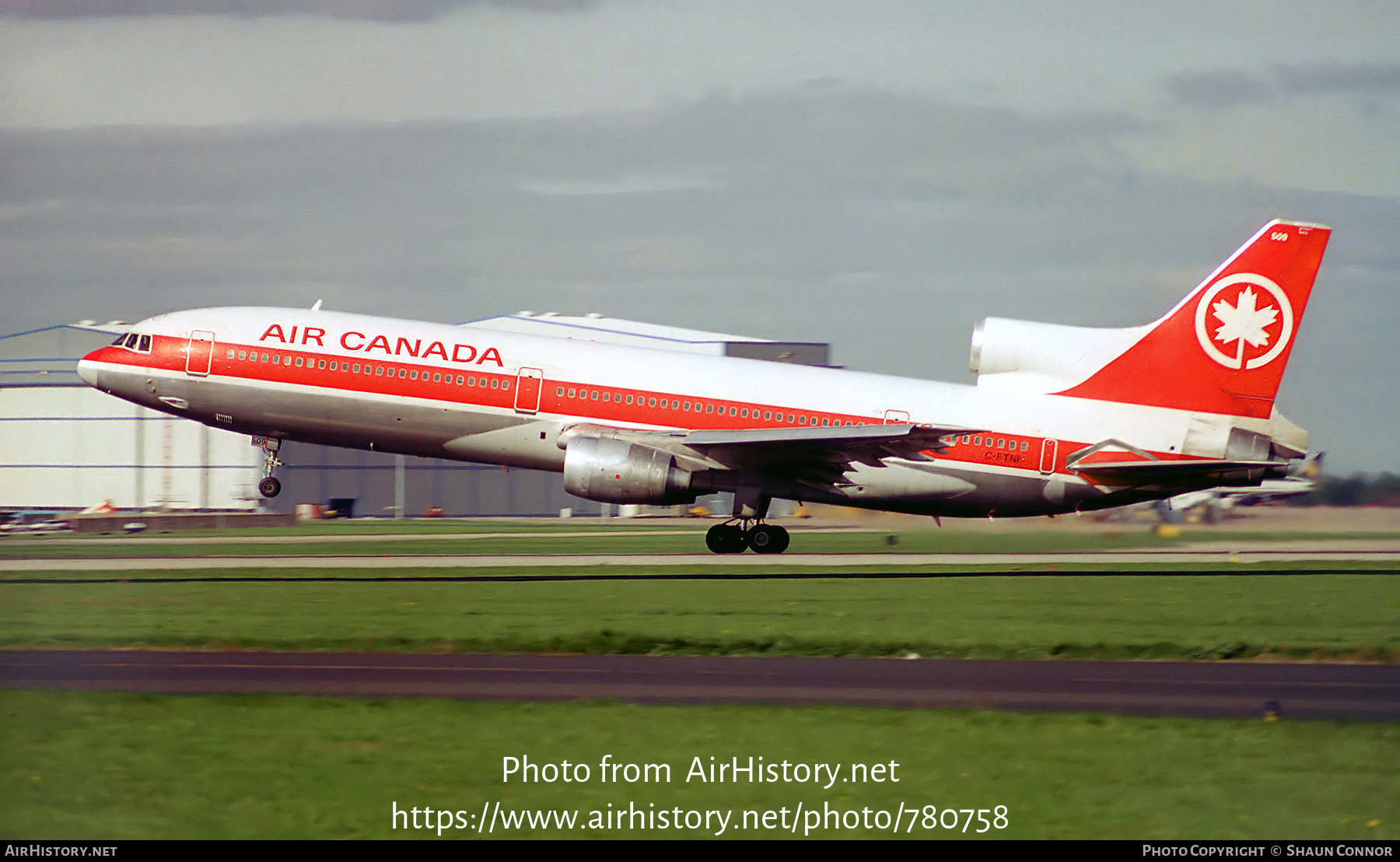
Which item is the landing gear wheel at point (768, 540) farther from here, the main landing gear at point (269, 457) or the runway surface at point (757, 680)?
the runway surface at point (757, 680)

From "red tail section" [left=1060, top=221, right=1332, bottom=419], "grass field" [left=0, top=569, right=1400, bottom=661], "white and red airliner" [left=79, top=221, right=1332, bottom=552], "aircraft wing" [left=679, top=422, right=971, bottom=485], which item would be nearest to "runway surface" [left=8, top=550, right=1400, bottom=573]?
"white and red airliner" [left=79, top=221, right=1332, bottom=552]

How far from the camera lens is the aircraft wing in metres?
30.2

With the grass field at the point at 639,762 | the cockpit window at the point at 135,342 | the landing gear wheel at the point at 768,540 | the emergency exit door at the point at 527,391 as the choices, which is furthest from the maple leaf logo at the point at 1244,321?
the cockpit window at the point at 135,342

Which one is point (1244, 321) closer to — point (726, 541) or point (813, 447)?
point (813, 447)

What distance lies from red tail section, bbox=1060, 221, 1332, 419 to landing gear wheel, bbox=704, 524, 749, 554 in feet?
28.5

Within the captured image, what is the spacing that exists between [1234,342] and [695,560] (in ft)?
44.8

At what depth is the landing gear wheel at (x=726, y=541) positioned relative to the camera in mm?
34469

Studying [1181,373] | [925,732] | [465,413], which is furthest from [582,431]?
[925,732]

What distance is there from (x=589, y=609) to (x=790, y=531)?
79.9 feet

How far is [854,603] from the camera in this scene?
77.5ft

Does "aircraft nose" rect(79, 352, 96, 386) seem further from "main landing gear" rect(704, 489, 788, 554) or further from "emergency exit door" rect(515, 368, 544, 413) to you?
"main landing gear" rect(704, 489, 788, 554)

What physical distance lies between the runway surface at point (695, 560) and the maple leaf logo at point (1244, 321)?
5514 mm

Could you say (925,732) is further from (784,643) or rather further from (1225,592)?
(1225,592)

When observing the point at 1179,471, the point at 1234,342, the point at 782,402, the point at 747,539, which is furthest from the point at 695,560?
the point at 1234,342
